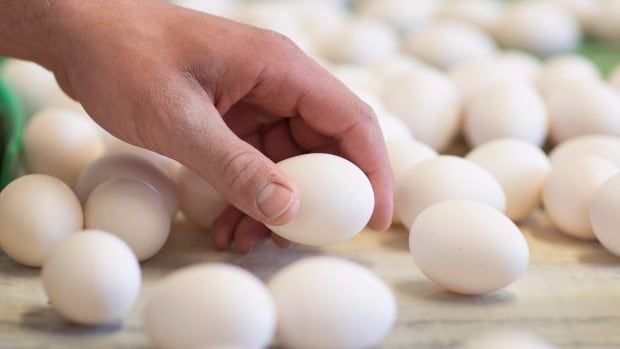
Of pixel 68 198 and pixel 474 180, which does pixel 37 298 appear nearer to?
pixel 68 198

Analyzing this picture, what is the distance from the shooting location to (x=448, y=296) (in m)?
1.19

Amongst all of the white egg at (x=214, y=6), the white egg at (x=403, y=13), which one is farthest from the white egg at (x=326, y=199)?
the white egg at (x=403, y=13)

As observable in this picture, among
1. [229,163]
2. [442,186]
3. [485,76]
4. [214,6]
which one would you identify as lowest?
[214,6]

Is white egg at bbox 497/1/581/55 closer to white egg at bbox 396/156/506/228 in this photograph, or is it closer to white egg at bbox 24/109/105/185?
white egg at bbox 396/156/506/228

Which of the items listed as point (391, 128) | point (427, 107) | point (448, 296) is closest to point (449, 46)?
point (427, 107)

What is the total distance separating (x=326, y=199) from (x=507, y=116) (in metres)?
0.69

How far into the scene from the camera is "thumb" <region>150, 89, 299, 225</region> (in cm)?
108

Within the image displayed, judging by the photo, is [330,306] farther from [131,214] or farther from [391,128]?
[391,128]

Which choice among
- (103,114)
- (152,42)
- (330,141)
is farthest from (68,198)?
(330,141)

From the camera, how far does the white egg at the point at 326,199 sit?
1132 mm

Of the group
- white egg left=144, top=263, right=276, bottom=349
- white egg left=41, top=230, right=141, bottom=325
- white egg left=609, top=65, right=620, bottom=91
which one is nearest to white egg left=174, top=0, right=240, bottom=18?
white egg left=609, top=65, right=620, bottom=91

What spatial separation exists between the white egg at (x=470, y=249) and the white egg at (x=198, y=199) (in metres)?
0.35

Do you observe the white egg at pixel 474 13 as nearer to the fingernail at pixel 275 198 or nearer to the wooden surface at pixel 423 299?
the wooden surface at pixel 423 299

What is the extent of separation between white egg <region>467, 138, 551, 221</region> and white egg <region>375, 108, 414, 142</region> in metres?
0.14
